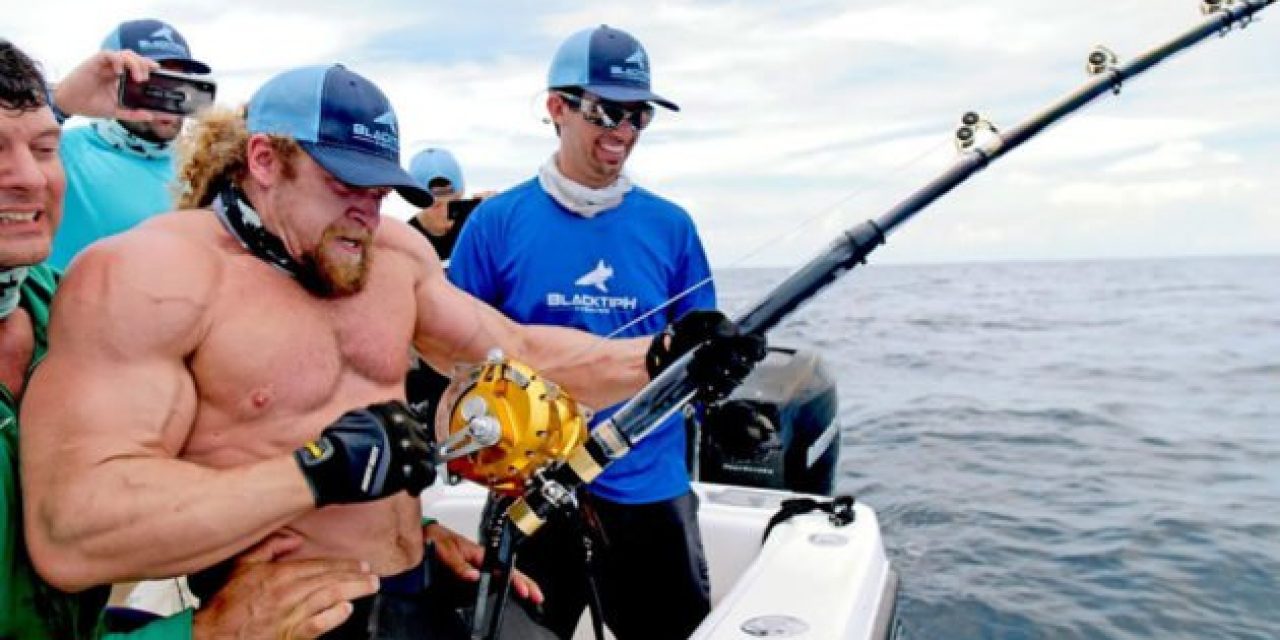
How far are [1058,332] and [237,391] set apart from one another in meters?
20.6

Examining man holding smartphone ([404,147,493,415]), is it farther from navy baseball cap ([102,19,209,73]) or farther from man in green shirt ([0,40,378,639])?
man in green shirt ([0,40,378,639])

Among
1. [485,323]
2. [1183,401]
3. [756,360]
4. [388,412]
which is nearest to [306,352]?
[388,412]

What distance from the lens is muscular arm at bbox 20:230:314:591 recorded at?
1.58 metres

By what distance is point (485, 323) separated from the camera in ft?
8.78

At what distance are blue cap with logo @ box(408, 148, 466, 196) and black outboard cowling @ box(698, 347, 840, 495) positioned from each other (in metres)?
2.24

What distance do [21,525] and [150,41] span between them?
2.76m

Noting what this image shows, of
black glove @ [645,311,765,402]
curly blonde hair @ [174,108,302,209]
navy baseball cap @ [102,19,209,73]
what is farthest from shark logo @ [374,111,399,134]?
navy baseball cap @ [102,19,209,73]

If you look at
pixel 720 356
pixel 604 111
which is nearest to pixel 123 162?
pixel 604 111

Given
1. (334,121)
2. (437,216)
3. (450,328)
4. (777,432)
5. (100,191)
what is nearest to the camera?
(334,121)

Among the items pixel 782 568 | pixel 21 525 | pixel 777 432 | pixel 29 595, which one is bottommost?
pixel 777 432

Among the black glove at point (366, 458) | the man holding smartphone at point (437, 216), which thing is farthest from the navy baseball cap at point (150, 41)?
the black glove at point (366, 458)

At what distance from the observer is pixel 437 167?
6.06 metres

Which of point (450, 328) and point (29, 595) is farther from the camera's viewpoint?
point (450, 328)

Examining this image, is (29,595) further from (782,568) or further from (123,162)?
(123,162)
